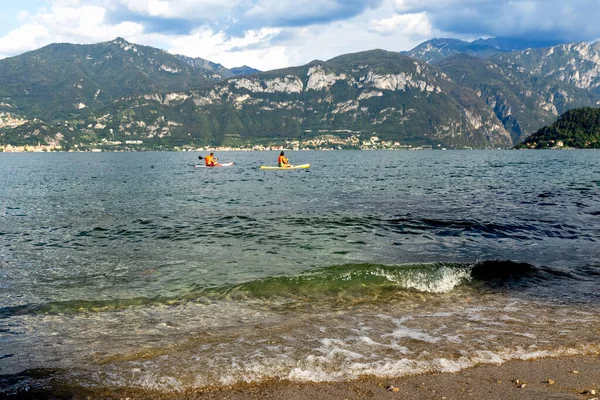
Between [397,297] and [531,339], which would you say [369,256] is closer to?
[397,297]

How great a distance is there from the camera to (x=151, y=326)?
38.5 feet

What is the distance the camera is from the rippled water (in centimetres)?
933

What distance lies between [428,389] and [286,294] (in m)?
7.61

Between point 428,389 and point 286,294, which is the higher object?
point 428,389

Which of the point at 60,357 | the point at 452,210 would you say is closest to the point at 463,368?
the point at 60,357

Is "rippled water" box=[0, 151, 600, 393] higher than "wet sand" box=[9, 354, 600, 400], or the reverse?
"wet sand" box=[9, 354, 600, 400]

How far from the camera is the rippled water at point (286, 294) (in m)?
9.33

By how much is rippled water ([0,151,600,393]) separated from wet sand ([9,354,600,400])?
1.18ft

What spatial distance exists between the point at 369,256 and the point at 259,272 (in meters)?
5.74

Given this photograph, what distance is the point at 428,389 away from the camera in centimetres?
788

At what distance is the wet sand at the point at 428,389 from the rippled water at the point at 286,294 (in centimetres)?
36

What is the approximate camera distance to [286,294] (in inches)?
586

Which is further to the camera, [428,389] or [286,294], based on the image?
[286,294]

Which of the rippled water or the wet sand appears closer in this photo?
the wet sand
